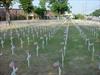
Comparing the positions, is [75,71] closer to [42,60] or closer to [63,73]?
[63,73]

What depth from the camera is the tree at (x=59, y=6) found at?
318 ft

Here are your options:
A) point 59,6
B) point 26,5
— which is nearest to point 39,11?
point 59,6

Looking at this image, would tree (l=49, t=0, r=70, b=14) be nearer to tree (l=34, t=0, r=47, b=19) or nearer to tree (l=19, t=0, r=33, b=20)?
tree (l=34, t=0, r=47, b=19)

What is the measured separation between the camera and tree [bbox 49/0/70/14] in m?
96.8

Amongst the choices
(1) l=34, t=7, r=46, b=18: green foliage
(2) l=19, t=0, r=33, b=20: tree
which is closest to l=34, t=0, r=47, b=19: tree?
(1) l=34, t=7, r=46, b=18: green foliage

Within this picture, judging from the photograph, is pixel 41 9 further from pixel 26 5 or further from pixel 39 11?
pixel 26 5

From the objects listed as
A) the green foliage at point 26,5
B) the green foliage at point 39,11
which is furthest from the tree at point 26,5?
the green foliage at point 39,11

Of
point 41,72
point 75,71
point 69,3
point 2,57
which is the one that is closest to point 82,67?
point 75,71

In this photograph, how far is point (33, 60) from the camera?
1201cm

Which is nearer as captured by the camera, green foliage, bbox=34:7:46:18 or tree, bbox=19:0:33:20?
tree, bbox=19:0:33:20

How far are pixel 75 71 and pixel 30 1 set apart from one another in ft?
254

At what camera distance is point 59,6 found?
96.6m

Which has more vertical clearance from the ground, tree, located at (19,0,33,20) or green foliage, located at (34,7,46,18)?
tree, located at (19,0,33,20)

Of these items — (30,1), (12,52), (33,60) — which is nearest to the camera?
(33,60)
